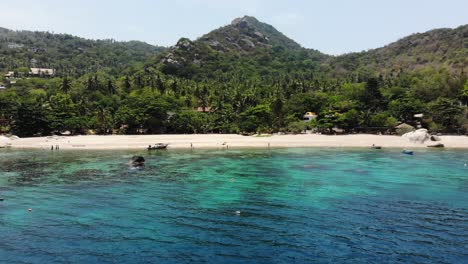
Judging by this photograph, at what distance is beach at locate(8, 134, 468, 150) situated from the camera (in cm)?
8412

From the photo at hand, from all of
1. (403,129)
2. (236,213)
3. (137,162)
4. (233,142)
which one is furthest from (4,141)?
(403,129)

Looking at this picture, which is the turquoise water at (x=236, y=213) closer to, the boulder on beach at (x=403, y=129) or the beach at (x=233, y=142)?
the beach at (x=233, y=142)

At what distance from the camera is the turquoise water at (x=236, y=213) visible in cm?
2208

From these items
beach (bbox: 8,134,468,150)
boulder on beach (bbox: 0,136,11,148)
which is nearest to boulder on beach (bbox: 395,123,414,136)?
beach (bbox: 8,134,468,150)

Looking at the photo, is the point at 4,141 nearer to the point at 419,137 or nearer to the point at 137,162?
the point at 137,162

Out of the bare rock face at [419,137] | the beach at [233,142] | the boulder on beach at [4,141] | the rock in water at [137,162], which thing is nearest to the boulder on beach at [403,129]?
the beach at [233,142]

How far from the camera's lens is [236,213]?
30.3 metres

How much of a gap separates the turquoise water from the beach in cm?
2693

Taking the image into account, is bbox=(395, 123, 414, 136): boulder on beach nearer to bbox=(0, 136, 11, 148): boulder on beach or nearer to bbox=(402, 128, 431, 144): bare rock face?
bbox=(402, 128, 431, 144): bare rock face

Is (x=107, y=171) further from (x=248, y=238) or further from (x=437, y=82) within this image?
(x=437, y=82)

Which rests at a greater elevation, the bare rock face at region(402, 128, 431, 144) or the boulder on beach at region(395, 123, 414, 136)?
the boulder on beach at region(395, 123, 414, 136)

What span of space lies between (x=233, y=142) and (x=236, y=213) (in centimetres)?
5998

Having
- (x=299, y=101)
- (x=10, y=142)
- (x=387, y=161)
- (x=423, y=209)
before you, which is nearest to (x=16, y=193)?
(x=423, y=209)

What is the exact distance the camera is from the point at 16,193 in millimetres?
38938
